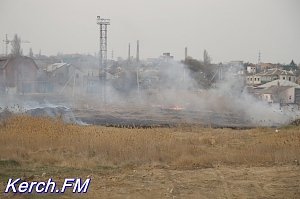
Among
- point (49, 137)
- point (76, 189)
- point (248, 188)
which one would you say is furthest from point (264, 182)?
point (49, 137)

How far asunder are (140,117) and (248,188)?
23.3 meters

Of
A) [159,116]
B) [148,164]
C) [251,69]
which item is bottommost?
[159,116]

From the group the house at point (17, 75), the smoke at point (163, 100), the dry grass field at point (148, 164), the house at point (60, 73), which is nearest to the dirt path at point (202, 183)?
the dry grass field at point (148, 164)

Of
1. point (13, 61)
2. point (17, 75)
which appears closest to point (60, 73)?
point (17, 75)

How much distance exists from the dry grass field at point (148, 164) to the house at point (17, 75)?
95.8 feet

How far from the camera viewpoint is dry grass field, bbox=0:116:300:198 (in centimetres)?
746

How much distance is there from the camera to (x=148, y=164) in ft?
33.5

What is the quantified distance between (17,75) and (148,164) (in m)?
36.9

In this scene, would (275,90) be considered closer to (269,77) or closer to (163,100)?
(163,100)

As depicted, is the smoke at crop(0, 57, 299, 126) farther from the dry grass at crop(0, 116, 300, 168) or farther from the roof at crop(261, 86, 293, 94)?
the dry grass at crop(0, 116, 300, 168)

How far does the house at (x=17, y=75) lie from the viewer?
42.2 meters

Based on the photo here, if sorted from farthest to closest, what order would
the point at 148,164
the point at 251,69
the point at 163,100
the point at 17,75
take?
1. the point at 251,69
2. the point at 17,75
3. the point at 163,100
4. the point at 148,164

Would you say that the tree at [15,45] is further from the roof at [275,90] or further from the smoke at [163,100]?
the roof at [275,90]

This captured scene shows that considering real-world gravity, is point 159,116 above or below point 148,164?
below
